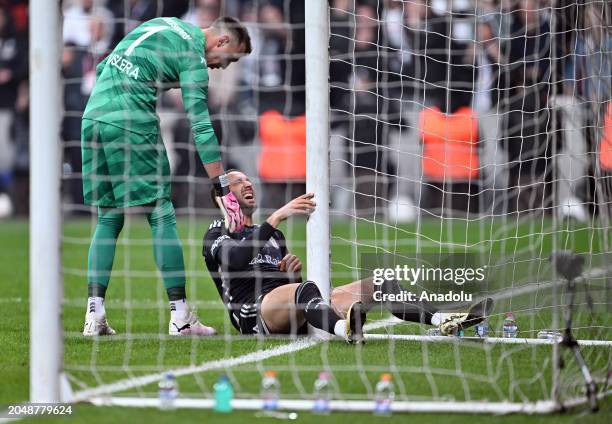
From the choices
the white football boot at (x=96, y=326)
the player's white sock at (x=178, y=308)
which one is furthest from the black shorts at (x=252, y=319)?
the white football boot at (x=96, y=326)

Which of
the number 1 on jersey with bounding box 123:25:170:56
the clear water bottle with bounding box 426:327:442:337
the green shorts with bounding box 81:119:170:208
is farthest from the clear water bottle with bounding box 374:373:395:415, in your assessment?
the number 1 on jersey with bounding box 123:25:170:56

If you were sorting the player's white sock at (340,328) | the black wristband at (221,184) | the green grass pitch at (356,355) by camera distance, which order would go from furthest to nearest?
1. the black wristband at (221,184)
2. the player's white sock at (340,328)
3. the green grass pitch at (356,355)

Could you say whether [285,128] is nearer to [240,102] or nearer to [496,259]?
[240,102]

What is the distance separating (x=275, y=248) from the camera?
Result: 650 cm

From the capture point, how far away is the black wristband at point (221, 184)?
6.20 meters

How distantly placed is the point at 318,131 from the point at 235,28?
82 centimetres

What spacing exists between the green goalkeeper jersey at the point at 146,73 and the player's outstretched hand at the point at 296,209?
0.56 metres

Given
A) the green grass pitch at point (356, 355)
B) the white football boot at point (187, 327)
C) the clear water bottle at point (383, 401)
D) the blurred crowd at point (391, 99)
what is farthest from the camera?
the blurred crowd at point (391, 99)

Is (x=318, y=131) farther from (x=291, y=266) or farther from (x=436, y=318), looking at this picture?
(x=436, y=318)

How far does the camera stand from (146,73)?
6371 millimetres

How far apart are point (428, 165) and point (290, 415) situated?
10836 mm

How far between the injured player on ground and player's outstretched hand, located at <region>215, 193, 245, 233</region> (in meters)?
0.04

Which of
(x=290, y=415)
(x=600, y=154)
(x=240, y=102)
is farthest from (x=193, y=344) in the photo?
(x=240, y=102)

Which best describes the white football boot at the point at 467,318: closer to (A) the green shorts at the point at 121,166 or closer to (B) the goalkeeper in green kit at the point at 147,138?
(B) the goalkeeper in green kit at the point at 147,138
